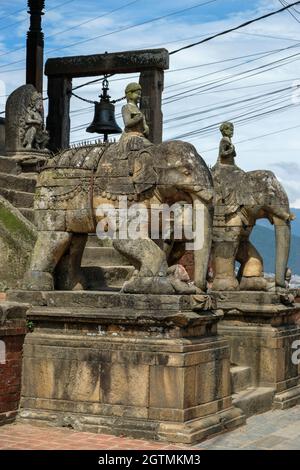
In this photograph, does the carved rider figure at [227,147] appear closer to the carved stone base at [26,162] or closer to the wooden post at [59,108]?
the carved stone base at [26,162]

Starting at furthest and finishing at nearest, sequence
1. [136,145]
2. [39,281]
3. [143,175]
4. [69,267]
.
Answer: [69,267], [39,281], [136,145], [143,175]

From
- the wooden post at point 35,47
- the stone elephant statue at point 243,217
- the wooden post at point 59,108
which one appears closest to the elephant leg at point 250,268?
the stone elephant statue at point 243,217

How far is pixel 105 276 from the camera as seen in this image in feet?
37.8

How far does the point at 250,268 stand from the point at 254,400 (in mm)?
2098

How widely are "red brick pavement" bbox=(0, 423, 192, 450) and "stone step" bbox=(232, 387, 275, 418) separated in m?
2.20

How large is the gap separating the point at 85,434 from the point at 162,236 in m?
2.30

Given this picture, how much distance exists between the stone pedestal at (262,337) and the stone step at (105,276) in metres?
1.40

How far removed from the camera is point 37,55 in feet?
69.1

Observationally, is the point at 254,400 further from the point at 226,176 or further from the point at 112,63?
the point at 112,63

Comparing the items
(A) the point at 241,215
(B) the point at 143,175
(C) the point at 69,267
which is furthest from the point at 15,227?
(A) the point at 241,215

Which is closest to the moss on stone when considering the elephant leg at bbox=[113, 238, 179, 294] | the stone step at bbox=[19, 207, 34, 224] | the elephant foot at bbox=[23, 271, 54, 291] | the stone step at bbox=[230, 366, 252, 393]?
the stone step at bbox=[19, 207, 34, 224]

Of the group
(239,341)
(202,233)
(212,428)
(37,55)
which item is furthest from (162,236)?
(37,55)

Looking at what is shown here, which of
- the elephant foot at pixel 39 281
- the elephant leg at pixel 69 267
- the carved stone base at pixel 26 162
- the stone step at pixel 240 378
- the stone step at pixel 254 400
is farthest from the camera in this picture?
the carved stone base at pixel 26 162

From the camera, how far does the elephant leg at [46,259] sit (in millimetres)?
9938
